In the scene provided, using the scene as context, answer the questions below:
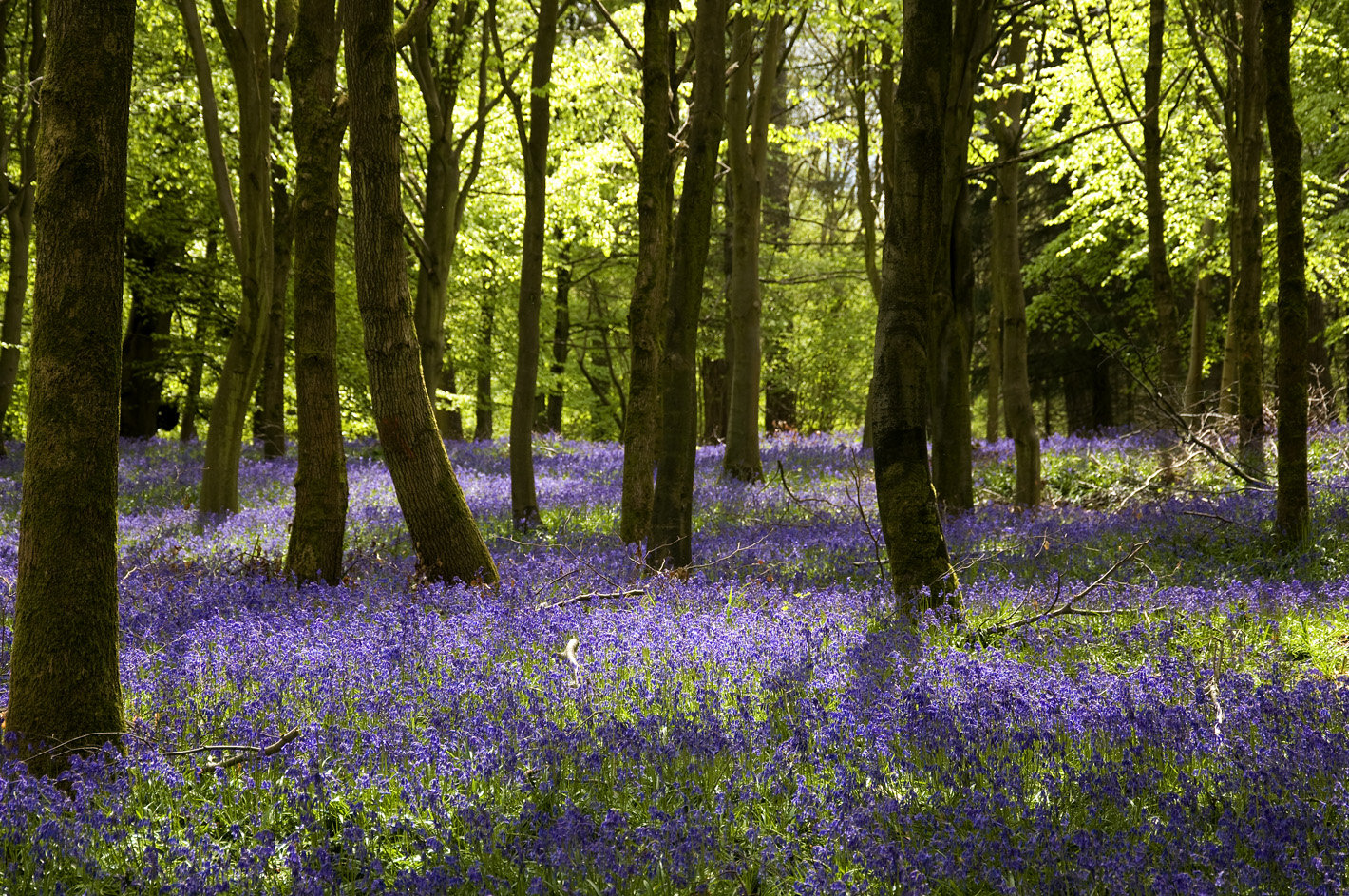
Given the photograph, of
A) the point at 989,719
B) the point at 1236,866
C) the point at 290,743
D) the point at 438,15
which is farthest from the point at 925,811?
the point at 438,15

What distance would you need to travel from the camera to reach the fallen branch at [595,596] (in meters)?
6.19

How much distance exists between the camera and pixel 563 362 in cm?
3061

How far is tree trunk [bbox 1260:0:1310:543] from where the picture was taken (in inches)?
286

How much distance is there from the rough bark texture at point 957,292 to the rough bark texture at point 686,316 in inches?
92.5

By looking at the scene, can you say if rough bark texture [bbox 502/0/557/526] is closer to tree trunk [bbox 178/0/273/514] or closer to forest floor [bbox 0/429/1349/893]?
tree trunk [bbox 178/0/273/514]

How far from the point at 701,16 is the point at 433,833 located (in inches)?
299

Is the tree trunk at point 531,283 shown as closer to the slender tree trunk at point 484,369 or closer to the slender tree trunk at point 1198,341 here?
the slender tree trunk at point 1198,341

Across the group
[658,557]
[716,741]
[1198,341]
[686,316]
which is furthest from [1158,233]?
[716,741]

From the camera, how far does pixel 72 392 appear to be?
3.59 metres

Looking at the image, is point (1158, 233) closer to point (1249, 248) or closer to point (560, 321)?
point (1249, 248)

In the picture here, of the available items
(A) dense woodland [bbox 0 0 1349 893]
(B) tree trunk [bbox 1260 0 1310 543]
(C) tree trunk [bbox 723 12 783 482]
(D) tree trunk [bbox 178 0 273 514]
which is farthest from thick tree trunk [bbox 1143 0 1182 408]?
(D) tree trunk [bbox 178 0 273 514]

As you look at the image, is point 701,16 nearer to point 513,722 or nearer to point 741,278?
point 741,278

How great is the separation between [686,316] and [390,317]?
8.47 ft

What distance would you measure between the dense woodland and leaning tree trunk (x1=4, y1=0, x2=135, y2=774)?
16 mm
